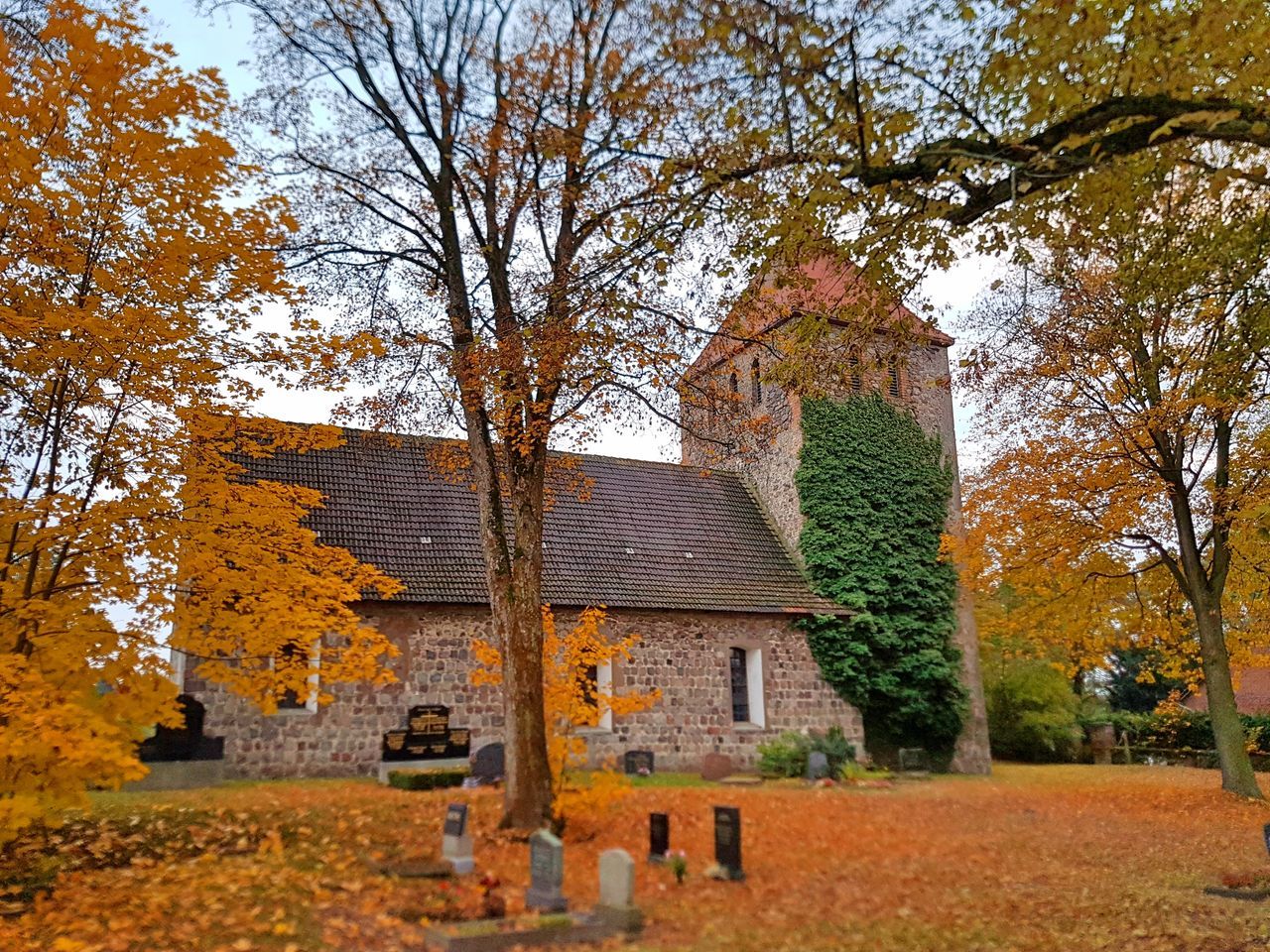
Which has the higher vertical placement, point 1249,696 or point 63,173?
point 63,173

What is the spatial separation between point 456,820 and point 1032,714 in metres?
22.7

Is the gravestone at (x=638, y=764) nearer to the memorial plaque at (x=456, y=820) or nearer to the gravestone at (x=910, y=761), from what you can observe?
the gravestone at (x=910, y=761)

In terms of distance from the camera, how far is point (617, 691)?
1873 cm

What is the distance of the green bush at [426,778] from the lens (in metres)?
14.1

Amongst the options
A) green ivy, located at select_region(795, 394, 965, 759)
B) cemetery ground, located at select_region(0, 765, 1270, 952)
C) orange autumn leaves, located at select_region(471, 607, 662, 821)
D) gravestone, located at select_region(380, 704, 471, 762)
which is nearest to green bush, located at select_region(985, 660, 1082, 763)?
green ivy, located at select_region(795, 394, 965, 759)

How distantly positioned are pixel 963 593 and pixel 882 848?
1363 centimetres

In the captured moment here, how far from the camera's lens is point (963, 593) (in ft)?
75.2

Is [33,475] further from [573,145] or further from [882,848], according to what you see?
[882,848]

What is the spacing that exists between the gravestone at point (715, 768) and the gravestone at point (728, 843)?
8.85 m

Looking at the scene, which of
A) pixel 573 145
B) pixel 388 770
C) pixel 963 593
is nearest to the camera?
pixel 573 145

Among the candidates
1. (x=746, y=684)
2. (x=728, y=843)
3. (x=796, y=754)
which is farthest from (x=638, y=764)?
(x=728, y=843)

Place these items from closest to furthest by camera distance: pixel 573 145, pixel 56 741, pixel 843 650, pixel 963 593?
pixel 56 741 → pixel 573 145 → pixel 843 650 → pixel 963 593

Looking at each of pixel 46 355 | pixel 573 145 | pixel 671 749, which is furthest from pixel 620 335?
pixel 671 749

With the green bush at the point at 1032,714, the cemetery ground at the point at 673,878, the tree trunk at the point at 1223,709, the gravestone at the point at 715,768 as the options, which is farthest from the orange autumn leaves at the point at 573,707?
the green bush at the point at 1032,714
